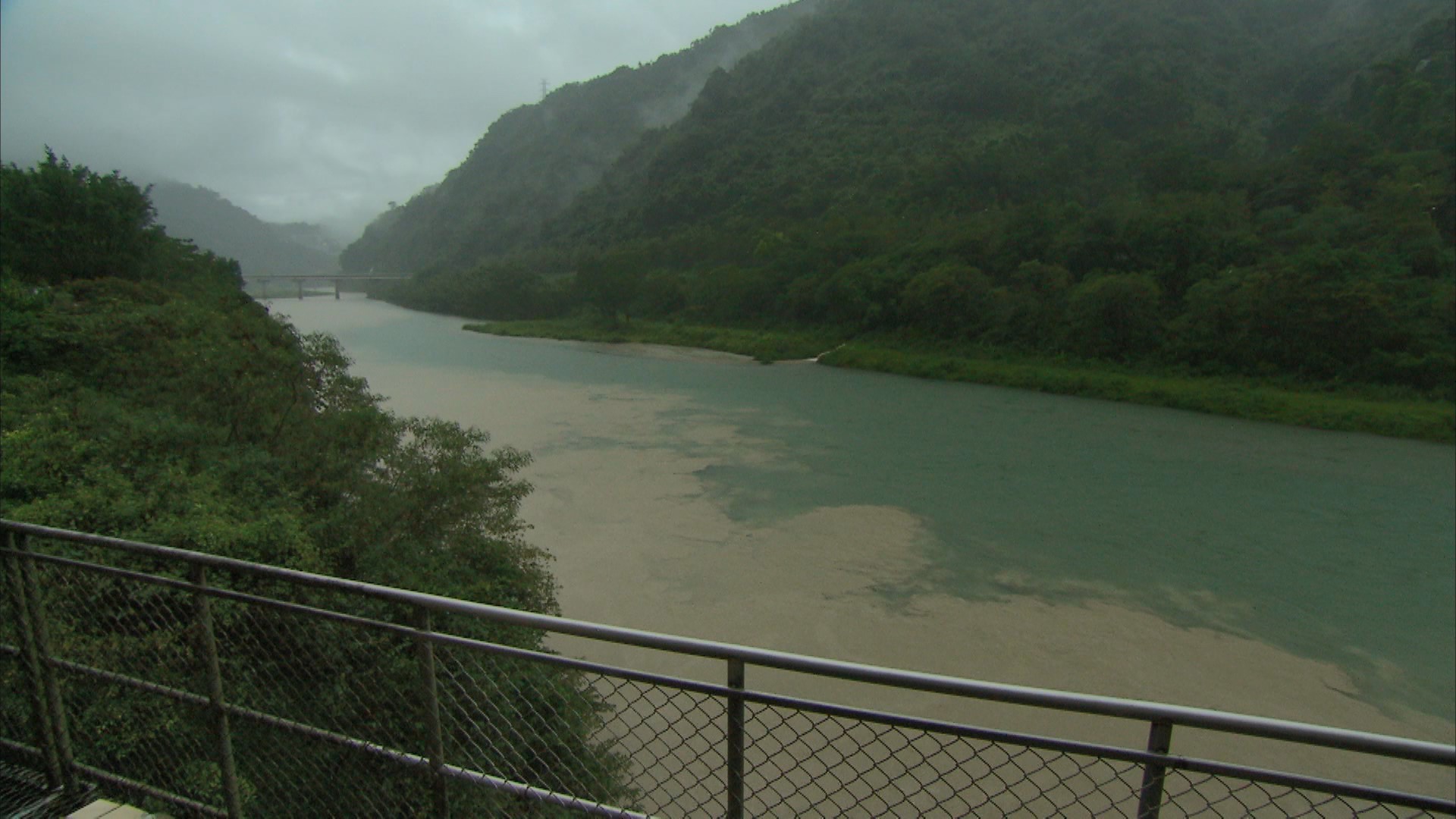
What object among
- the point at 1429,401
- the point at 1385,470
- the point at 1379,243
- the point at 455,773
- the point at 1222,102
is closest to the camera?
the point at 455,773

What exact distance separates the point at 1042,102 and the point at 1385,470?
4714 cm

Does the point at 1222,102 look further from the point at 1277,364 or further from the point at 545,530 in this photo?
the point at 545,530

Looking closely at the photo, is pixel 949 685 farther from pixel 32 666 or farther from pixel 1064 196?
pixel 1064 196

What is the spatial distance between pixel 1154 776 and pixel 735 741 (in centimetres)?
66

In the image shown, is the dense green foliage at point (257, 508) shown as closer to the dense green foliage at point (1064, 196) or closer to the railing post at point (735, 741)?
the railing post at point (735, 741)

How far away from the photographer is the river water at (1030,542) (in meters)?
7.16

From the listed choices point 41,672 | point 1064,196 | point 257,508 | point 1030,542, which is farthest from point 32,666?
point 1064,196

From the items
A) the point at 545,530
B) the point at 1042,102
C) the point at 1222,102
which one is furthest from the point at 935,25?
the point at 545,530

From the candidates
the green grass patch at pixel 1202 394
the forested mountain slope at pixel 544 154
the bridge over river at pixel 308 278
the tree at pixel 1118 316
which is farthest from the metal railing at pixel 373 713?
the forested mountain slope at pixel 544 154

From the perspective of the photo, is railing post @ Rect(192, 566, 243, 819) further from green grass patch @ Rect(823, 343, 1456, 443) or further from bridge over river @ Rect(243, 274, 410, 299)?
bridge over river @ Rect(243, 274, 410, 299)

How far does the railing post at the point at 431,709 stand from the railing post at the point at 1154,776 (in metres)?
1.24

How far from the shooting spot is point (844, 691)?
20.8ft

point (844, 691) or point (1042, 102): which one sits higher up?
point (1042, 102)


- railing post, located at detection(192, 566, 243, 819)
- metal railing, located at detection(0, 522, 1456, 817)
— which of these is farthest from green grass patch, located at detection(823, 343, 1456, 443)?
railing post, located at detection(192, 566, 243, 819)
